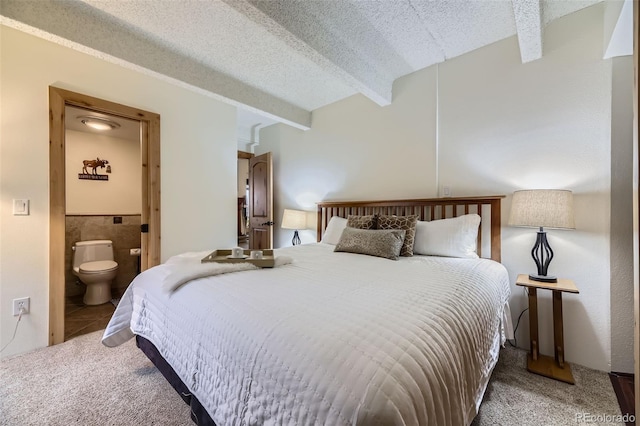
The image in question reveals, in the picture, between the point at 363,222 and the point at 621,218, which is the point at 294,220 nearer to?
the point at 363,222

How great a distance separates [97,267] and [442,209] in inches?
152

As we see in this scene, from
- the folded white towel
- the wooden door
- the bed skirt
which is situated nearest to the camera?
the bed skirt

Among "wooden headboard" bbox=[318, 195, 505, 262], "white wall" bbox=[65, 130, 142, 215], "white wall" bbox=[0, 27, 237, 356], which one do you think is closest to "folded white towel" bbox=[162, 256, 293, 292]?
"white wall" bbox=[0, 27, 237, 356]

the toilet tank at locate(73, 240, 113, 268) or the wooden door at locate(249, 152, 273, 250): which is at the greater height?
the wooden door at locate(249, 152, 273, 250)

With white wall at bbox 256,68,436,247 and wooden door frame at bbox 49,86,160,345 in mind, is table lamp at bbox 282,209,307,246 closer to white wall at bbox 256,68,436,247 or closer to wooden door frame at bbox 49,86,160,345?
white wall at bbox 256,68,436,247

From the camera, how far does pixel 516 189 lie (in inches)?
83.5

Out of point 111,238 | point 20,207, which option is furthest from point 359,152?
point 111,238

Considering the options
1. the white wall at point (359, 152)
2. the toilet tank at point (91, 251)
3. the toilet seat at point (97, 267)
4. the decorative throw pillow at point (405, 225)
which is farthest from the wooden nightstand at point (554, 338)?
the toilet tank at point (91, 251)

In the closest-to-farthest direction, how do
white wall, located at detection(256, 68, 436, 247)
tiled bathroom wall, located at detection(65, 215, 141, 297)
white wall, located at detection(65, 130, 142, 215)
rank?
white wall, located at detection(256, 68, 436, 247) → tiled bathroom wall, located at detection(65, 215, 141, 297) → white wall, located at detection(65, 130, 142, 215)

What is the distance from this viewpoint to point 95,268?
2828 millimetres

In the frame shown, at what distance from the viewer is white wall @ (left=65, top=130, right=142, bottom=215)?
341cm

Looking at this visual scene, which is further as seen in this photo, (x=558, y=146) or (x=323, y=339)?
(x=558, y=146)

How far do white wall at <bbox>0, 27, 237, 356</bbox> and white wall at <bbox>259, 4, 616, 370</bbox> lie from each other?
88.6 inches

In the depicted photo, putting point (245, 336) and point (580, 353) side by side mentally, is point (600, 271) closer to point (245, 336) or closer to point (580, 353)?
point (580, 353)
